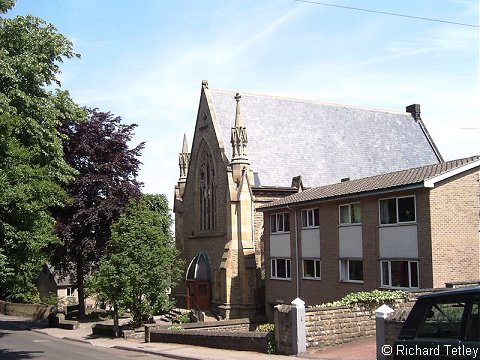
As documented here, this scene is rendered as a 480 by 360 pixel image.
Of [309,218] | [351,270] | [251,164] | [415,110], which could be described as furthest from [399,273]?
[415,110]

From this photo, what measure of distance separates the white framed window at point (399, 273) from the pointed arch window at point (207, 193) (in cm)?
1811

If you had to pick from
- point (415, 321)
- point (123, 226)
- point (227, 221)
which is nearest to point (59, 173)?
point (123, 226)

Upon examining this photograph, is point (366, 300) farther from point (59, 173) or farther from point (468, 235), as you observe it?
point (59, 173)

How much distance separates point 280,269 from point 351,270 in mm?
7007

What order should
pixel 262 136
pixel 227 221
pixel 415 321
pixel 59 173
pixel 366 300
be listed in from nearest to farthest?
1. pixel 415 321
2. pixel 366 300
3. pixel 59 173
4. pixel 227 221
5. pixel 262 136

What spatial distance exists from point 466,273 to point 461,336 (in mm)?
16035

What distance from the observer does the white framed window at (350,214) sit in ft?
84.0

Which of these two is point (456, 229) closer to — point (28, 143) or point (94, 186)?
point (28, 143)

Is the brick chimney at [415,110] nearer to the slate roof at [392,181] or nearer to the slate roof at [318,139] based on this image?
the slate roof at [318,139]

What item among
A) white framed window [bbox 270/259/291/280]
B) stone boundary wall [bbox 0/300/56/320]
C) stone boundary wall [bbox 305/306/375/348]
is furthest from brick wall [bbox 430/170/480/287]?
stone boundary wall [bbox 0/300/56/320]

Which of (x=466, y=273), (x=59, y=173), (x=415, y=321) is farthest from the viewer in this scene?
(x=59, y=173)

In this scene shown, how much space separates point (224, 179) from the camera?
3825 cm

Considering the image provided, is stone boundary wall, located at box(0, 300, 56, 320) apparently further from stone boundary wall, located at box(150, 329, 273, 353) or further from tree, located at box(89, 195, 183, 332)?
stone boundary wall, located at box(150, 329, 273, 353)

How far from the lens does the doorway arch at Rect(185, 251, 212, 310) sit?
39344 millimetres
